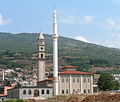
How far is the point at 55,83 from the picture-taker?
86.9 m

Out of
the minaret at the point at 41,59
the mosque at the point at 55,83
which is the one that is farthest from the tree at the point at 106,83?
the minaret at the point at 41,59

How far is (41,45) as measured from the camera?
9531 centimetres

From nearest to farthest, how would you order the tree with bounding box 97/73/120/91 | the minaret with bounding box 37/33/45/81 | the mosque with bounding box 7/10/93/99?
the mosque with bounding box 7/10/93/99
the minaret with bounding box 37/33/45/81
the tree with bounding box 97/73/120/91

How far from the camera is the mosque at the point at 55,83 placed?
8740cm

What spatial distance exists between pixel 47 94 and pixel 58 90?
2.61 meters

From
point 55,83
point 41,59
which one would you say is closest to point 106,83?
point 41,59

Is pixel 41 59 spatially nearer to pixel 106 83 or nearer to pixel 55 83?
pixel 55 83

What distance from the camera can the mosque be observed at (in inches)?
3441

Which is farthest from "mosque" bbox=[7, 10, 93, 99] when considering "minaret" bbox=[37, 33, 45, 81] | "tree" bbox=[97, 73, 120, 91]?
"tree" bbox=[97, 73, 120, 91]

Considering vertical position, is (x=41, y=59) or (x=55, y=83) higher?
(x=41, y=59)

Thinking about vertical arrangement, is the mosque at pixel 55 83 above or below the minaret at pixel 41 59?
below

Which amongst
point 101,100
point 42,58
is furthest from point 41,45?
point 101,100

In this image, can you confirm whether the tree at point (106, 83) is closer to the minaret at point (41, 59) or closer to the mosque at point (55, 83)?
the mosque at point (55, 83)

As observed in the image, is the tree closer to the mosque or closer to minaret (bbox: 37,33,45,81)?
the mosque
